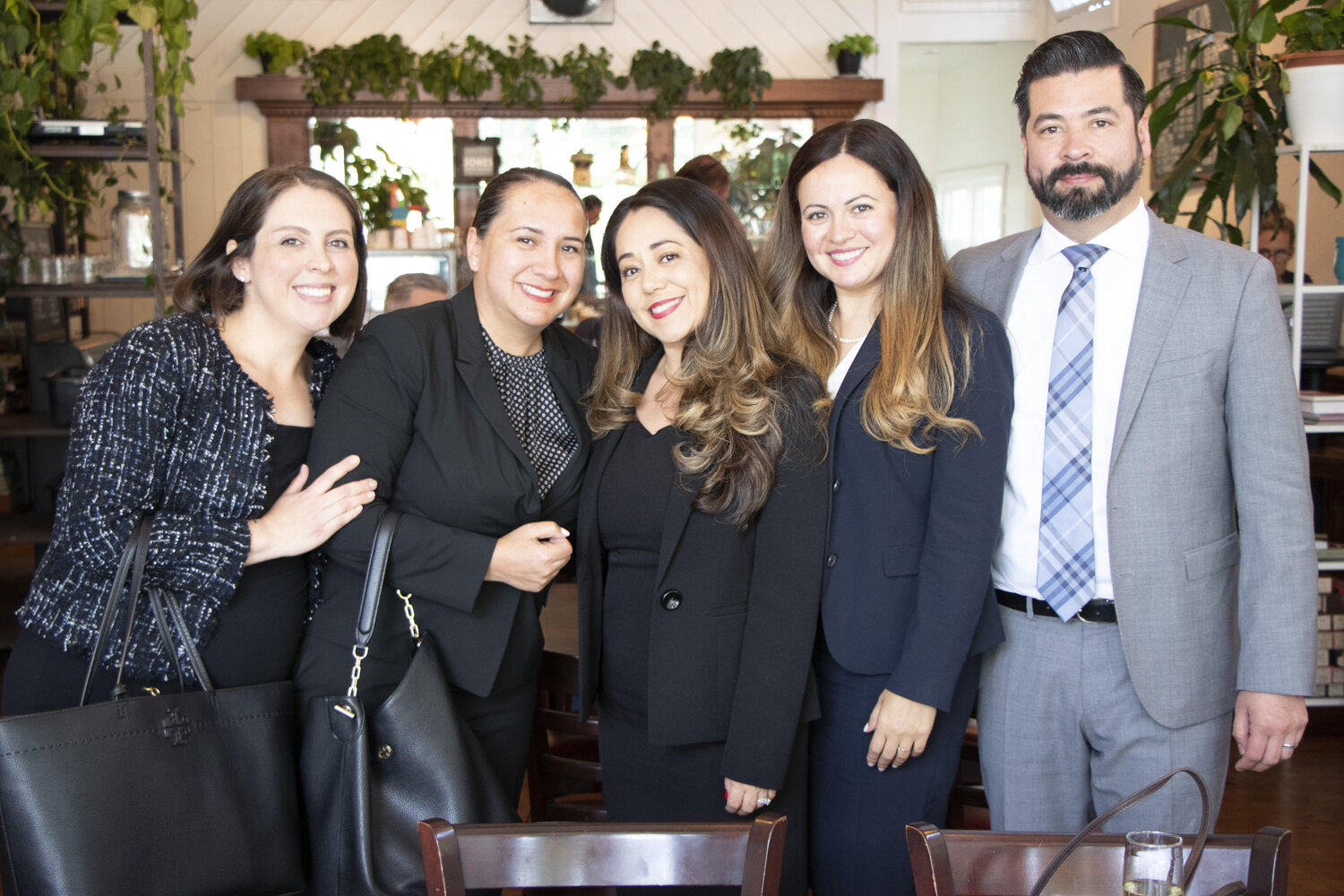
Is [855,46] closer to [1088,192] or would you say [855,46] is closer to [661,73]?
[661,73]

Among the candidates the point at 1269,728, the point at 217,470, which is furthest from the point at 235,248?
the point at 1269,728

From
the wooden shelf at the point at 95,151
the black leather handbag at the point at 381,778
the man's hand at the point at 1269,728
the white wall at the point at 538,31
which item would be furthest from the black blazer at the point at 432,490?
the white wall at the point at 538,31

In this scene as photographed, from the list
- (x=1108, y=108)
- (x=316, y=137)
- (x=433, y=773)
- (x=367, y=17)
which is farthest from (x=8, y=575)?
(x=1108, y=108)

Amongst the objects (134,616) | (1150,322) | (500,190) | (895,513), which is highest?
(500,190)

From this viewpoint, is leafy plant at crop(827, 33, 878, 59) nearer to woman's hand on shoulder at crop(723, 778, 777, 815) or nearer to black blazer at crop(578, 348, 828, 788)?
black blazer at crop(578, 348, 828, 788)

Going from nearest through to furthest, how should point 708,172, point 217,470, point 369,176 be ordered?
point 217,470, point 708,172, point 369,176

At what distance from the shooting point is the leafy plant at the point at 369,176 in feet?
20.3

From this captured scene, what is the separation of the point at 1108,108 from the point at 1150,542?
74 cm

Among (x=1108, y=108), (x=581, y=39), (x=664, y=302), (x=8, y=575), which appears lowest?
(x=8, y=575)

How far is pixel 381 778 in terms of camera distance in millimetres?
1739

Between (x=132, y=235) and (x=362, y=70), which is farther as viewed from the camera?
(x=362, y=70)

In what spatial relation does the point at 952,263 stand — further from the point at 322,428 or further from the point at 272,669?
the point at 272,669

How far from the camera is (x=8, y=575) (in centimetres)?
568

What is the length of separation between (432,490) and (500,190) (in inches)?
23.4
